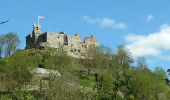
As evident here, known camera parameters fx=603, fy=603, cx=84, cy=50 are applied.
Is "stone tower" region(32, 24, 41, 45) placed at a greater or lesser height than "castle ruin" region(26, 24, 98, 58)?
greater

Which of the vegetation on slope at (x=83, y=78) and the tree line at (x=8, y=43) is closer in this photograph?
the vegetation on slope at (x=83, y=78)

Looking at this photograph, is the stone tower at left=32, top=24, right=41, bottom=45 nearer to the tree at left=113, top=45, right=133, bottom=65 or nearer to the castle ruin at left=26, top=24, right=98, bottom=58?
the castle ruin at left=26, top=24, right=98, bottom=58

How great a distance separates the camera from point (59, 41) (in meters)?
132

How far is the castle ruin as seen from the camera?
Result: 13075 cm

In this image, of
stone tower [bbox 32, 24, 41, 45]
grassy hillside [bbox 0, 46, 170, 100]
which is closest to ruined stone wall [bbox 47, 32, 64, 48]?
stone tower [bbox 32, 24, 41, 45]

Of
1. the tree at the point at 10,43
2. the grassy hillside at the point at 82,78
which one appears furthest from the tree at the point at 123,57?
the tree at the point at 10,43

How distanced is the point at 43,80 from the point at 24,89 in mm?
3420

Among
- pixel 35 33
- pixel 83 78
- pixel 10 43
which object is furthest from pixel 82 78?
pixel 35 33

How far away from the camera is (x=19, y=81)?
88625 mm

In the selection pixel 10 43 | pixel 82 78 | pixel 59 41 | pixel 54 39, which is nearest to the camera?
pixel 82 78

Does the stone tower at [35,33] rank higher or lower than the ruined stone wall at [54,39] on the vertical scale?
higher

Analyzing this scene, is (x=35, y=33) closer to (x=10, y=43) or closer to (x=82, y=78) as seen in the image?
(x=10, y=43)

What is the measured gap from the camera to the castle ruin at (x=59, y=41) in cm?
13075

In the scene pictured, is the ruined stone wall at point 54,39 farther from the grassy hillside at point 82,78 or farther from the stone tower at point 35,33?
the grassy hillside at point 82,78
